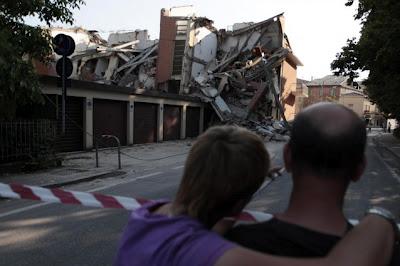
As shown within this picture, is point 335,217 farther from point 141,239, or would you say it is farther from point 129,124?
point 129,124

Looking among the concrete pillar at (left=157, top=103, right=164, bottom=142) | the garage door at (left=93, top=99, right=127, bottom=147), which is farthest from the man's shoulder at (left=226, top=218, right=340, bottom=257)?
the concrete pillar at (left=157, top=103, right=164, bottom=142)

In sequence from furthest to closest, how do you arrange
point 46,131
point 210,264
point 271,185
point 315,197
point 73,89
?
point 73,89
point 46,131
point 271,185
point 315,197
point 210,264

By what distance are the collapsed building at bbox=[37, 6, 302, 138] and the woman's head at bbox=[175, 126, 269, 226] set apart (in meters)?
33.7

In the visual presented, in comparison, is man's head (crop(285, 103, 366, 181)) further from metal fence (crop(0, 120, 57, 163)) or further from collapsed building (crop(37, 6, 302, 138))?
collapsed building (crop(37, 6, 302, 138))

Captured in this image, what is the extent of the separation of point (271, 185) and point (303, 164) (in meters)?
10.3

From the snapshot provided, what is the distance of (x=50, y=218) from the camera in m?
7.81

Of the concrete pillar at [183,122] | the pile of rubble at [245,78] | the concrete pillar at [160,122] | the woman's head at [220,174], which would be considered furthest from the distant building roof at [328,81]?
the woman's head at [220,174]

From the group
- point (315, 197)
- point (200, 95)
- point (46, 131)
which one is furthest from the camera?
point (200, 95)

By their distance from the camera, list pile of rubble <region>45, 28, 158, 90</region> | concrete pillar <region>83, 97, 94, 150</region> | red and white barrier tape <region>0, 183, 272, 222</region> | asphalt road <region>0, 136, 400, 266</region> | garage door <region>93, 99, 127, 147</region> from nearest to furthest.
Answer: red and white barrier tape <region>0, 183, 272, 222</region>, asphalt road <region>0, 136, 400, 266</region>, concrete pillar <region>83, 97, 94, 150</region>, garage door <region>93, 99, 127, 147</region>, pile of rubble <region>45, 28, 158, 90</region>

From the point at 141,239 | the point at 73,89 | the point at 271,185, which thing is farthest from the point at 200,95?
the point at 141,239

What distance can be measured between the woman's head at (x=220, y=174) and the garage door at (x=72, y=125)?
18089mm

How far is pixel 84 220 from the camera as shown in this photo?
7.62 m

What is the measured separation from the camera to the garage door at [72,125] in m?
19.5

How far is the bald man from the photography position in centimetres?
145
